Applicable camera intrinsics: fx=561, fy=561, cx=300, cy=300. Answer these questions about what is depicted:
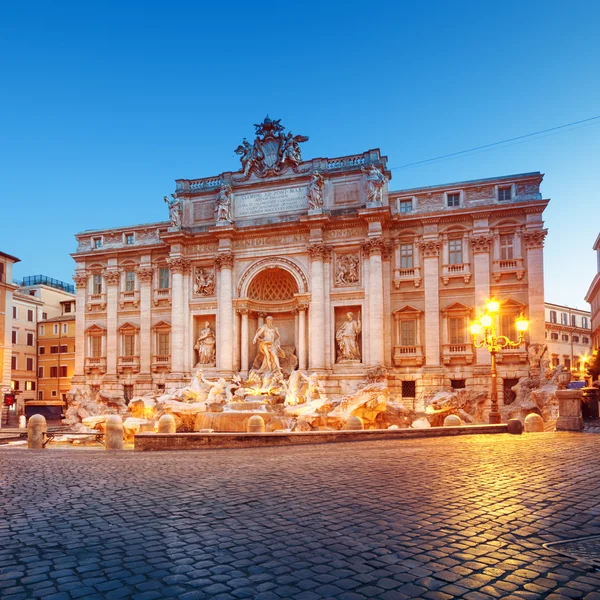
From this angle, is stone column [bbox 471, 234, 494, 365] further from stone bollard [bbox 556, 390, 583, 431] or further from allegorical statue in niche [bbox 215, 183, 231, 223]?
allegorical statue in niche [bbox 215, 183, 231, 223]

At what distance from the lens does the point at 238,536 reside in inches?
265

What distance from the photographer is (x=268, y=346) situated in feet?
110

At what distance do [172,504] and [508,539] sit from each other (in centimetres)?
484

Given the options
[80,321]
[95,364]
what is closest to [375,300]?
[95,364]

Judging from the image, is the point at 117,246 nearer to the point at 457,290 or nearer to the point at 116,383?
the point at 116,383

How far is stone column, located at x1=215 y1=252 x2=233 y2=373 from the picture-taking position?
35062 millimetres

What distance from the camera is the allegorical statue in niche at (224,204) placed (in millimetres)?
36031

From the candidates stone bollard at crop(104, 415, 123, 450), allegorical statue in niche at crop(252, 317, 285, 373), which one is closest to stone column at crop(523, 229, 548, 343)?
allegorical statue in niche at crop(252, 317, 285, 373)

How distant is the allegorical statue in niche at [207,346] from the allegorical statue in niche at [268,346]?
11.4 ft

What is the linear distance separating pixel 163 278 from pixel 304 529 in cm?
3396

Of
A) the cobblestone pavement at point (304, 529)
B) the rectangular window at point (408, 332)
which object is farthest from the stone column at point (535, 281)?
the cobblestone pavement at point (304, 529)

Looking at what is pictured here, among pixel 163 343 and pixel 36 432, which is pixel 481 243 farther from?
pixel 36 432

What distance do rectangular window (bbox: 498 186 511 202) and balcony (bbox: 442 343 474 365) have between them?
28.3ft

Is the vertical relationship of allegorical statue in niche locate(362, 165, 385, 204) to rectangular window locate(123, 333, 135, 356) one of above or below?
above
